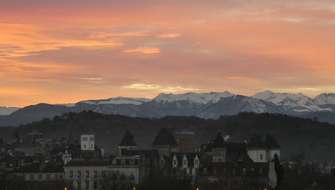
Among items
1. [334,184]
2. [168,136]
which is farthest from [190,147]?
[334,184]

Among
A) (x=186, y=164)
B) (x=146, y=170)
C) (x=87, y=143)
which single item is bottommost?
(x=146, y=170)

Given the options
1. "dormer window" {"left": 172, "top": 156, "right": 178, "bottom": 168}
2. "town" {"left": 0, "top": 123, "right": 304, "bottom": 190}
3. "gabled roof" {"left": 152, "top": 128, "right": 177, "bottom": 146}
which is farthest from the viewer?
"gabled roof" {"left": 152, "top": 128, "right": 177, "bottom": 146}

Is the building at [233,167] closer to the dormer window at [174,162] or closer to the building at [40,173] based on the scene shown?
the dormer window at [174,162]

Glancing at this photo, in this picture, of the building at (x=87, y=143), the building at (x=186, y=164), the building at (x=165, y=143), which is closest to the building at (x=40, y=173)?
the building at (x=186, y=164)

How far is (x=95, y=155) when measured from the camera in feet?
489

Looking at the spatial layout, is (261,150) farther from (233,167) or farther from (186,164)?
(233,167)

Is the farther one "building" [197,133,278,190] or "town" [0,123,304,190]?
"town" [0,123,304,190]

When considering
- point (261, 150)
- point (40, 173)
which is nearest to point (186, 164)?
point (40, 173)

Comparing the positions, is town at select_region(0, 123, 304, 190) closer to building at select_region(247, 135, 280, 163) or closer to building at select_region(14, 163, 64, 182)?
building at select_region(14, 163, 64, 182)

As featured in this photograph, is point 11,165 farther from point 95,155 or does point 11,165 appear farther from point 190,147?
point 190,147

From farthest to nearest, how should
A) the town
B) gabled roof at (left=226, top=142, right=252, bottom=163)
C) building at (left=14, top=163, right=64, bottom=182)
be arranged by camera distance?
gabled roof at (left=226, top=142, right=252, bottom=163) < building at (left=14, top=163, right=64, bottom=182) < the town

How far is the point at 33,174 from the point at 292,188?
119ft

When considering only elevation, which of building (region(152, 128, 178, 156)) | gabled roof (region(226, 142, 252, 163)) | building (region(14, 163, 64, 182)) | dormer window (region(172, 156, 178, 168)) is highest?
building (region(152, 128, 178, 156))

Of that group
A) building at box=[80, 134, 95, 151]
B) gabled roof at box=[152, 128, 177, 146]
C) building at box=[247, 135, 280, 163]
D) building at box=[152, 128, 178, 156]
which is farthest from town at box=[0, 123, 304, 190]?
building at box=[80, 134, 95, 151]
